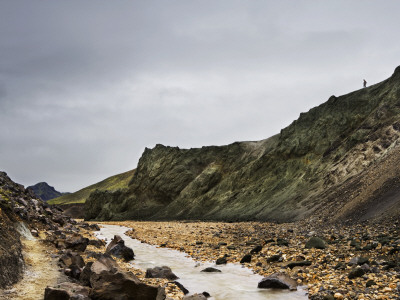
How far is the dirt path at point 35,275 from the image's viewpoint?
8.45 metres

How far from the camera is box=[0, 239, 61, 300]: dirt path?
27.7 feet

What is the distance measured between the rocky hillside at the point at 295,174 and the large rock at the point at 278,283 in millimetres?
11392

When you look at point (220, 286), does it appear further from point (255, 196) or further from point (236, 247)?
point (255, 196)

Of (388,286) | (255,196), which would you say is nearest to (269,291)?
(388,286)

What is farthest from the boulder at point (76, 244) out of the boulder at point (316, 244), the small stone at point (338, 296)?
the small stone at point (338, 296)

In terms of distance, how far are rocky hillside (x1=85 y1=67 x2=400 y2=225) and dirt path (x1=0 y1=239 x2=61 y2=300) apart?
64.1ft

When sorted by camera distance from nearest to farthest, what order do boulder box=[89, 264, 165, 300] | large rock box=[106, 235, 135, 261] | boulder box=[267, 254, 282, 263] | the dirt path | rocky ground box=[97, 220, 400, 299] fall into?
the dirt path, boulder box=[89, 264, 165, 300], rocky ground box=[97, 220, 400, 299], boulder box=[267, 254, 282, 263], large rock box=[106, 235, 135, 261]

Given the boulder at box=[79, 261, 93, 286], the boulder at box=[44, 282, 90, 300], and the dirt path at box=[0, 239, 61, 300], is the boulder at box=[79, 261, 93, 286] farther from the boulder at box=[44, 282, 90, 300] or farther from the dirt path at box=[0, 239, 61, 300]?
the boulder at box=[44, 282, 90, 300]

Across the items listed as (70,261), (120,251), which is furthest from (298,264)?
(120,251)

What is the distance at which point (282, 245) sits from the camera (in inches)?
763

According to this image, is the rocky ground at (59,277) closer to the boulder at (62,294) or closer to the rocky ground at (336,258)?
the boulder at (62,294)

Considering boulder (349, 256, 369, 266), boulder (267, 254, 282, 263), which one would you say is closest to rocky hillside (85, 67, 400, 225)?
boulder (349, 256, 369, 266)

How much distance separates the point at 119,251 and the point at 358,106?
146ft

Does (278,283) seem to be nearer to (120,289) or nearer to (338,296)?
(338,296)
